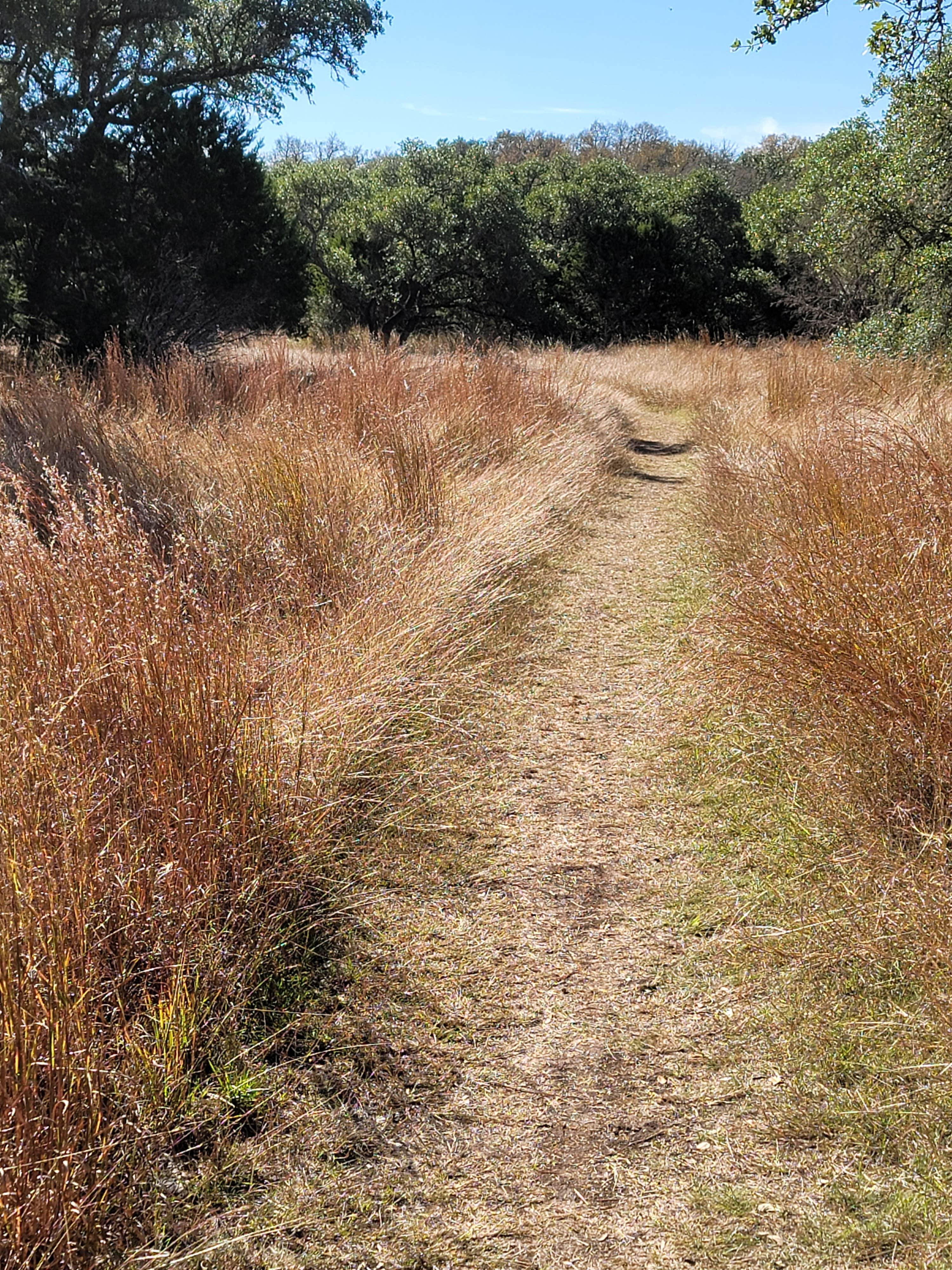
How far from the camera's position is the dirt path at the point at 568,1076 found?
1.87 metres

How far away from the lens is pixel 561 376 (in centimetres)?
1079

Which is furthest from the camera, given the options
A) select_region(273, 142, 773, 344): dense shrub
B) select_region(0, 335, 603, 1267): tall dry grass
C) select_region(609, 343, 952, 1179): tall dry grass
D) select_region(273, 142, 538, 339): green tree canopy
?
select_region(273, 142, 773, 344): dense shrub

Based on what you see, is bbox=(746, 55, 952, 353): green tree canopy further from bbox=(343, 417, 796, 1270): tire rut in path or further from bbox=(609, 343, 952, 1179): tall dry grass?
bbox=(343, 417, 796, 1270): tire rut in path

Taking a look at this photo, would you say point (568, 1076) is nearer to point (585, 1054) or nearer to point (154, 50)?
point (585, 1054)

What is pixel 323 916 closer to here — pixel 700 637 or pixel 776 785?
pixel 776 785

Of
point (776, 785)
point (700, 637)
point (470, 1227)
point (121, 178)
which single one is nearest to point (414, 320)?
point (121, 178)

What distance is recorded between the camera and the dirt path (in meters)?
1.87

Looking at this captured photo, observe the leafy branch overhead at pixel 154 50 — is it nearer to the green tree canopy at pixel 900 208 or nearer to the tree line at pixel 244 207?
the tree line at pixel 244 207

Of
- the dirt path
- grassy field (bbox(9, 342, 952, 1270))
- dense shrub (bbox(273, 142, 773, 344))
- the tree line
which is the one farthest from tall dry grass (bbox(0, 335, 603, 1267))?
dense shrub (bbox(273, 142, 773, 344))

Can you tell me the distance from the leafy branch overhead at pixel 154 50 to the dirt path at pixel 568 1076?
1104cm

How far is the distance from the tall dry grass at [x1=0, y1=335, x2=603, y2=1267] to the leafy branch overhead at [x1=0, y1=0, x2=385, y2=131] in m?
7.97

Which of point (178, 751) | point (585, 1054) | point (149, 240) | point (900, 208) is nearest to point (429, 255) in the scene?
point (149, 240)

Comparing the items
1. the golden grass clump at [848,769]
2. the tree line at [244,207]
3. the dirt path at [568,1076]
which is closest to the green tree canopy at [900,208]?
the tree line at [244,207]

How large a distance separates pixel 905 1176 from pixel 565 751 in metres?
2.15
